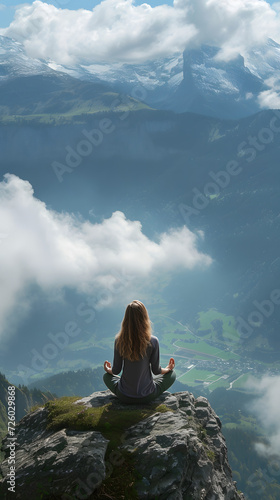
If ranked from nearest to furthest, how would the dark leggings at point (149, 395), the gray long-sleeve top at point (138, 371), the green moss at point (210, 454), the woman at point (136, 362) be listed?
the green moss at point (210, 454) → the woman at point (136, 362) → the gray long-sleeve top at point (138, 371) → the dark leggings at point (149, 395)

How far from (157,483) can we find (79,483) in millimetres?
2169

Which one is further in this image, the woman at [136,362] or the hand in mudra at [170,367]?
the hand in mudra at [170,367]

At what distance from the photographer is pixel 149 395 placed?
47.6 feet

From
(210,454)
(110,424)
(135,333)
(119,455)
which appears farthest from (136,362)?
(210,454)

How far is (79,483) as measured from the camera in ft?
33.3

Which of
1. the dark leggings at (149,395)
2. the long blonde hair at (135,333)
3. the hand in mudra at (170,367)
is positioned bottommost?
the dark leggings at (149,395)

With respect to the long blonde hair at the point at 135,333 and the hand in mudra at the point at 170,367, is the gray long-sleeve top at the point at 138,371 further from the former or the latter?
the hand in mudra at the point at 170,367

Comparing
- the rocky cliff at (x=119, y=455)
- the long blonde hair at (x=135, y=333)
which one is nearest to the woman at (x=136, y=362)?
the long blonde hair at (x=135, y=333)

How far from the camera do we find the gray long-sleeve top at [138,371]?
13906 millimetres

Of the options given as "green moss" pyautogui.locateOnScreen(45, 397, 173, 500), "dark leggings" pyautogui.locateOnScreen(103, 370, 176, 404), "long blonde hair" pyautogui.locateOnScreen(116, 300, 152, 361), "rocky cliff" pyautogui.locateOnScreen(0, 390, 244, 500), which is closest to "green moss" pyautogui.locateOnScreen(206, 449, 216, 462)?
"rocky cliff" pyautogui.locateOnScreen(0, 390, 244, 500)

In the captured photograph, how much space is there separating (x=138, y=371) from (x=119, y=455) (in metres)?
3.30

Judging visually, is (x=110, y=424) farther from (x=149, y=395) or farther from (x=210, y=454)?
(x=210, y=454)

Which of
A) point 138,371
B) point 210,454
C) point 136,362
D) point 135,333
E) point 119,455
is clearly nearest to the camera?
point 119,455

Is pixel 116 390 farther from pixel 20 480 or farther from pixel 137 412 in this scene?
pixel 20 480
